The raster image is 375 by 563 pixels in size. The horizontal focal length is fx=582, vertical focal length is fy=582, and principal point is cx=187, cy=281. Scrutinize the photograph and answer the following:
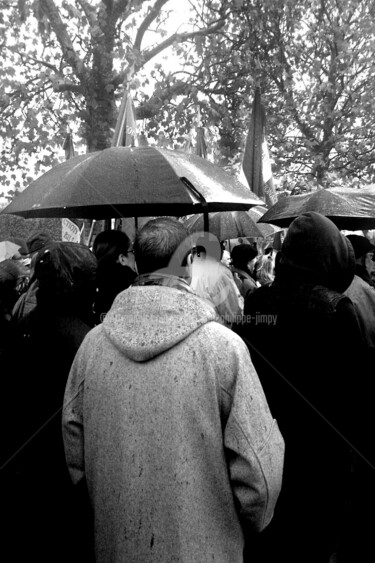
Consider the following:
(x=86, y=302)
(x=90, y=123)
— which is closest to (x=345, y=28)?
(x=90, y=123)

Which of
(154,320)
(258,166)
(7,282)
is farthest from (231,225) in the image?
(154,320)

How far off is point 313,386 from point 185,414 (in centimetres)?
83

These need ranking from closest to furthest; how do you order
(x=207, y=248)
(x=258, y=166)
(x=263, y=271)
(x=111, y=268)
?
(x=111, y=268)
(x=207, y=248)
(x=258, y=166)
(x=263, y=271)

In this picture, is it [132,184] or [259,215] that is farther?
[259,215]

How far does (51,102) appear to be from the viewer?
13250 mm

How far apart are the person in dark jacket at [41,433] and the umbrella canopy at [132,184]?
88 centimetres

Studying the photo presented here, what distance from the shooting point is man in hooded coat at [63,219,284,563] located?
1643 mm

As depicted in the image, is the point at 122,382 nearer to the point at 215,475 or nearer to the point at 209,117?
the point at 215,475

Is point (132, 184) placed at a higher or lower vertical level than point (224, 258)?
higher

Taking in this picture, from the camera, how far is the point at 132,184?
318 cm

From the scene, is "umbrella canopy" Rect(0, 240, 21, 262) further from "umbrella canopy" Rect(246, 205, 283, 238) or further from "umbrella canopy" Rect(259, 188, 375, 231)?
"umbrella canopy" Rect(259, 188, 375, 231)

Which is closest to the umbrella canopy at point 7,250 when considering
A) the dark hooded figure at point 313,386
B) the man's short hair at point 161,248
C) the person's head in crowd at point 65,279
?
the person's head in crowd at point 65,279

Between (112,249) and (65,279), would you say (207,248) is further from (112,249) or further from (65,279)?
(65,279)

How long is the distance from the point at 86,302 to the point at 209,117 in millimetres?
11719
